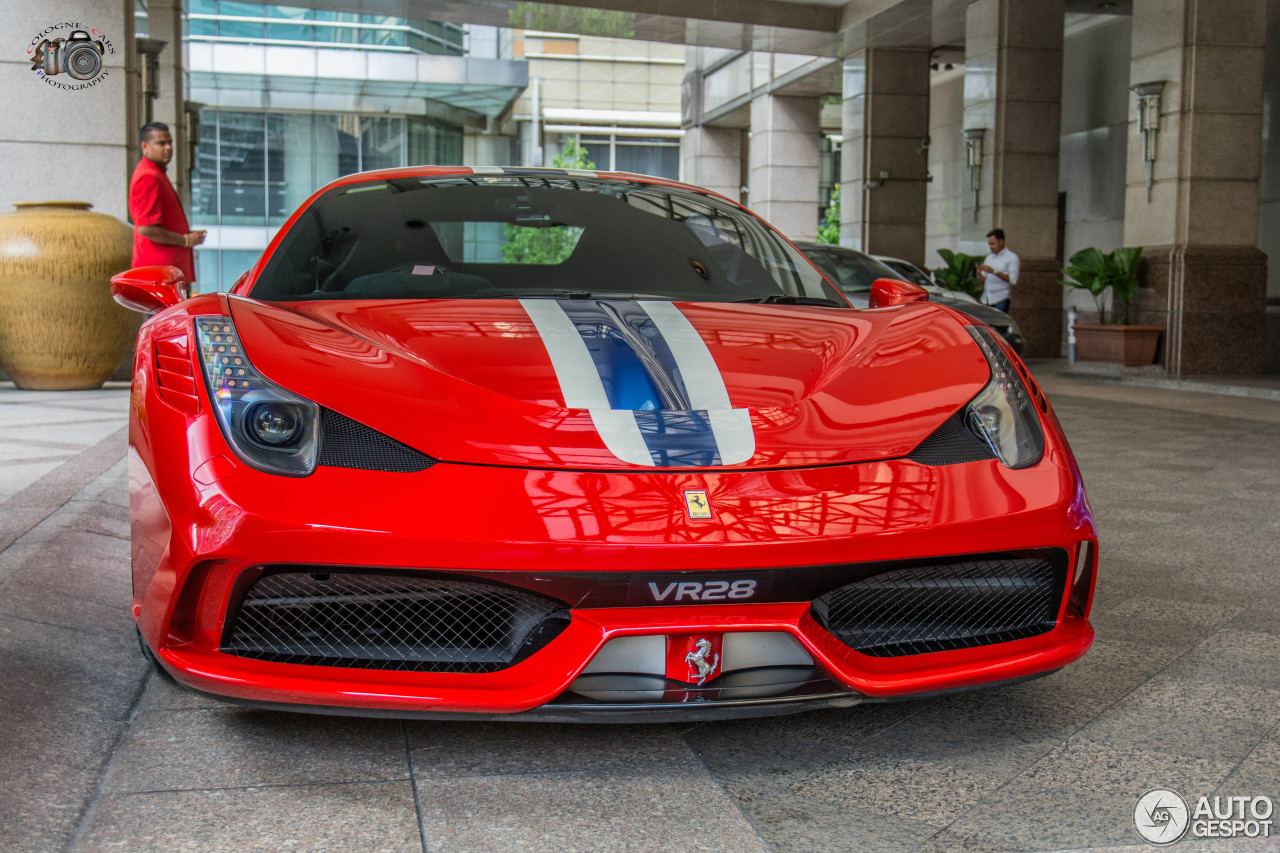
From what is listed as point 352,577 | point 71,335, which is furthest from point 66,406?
point 352,577

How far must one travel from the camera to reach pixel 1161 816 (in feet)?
6.28

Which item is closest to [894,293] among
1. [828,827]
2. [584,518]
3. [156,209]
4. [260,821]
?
[584,518]

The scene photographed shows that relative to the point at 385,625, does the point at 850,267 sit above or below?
above

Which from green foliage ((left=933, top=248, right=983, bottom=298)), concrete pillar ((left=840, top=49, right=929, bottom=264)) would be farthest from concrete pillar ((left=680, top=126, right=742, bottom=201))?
green foliage ((left=933, top=248, right=983, bottom=298))

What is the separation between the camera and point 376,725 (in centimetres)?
227

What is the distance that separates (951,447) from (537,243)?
170 centimetres

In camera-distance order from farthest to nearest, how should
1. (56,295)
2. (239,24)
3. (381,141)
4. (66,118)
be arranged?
1. (381,141)
2. (239,24)
3. (66,118)
4. (56,295)

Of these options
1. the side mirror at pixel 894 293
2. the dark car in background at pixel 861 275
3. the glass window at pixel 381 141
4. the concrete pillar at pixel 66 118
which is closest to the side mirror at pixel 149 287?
the side mirror at pixel 894 293

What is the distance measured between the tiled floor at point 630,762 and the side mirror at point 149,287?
75 centimetres

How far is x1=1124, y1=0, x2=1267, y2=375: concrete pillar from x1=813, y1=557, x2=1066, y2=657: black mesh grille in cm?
1181

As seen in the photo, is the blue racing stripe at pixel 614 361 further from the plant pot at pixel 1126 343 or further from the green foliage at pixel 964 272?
the green foliage at pixel 964 272

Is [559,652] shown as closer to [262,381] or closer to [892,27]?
[262,381]

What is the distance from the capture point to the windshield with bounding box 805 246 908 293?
35.2 ft

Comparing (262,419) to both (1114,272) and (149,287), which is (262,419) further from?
(1114,272)
